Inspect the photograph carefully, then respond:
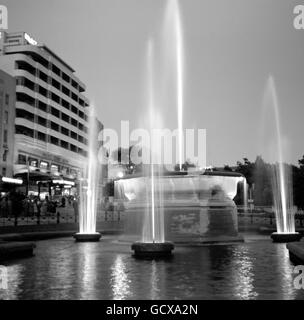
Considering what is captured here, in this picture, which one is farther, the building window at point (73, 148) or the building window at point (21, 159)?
the building window at point (73, 148)

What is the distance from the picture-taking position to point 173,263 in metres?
9.43

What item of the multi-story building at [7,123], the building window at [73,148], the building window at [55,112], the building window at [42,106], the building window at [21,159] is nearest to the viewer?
the multi-story building at [7,123]

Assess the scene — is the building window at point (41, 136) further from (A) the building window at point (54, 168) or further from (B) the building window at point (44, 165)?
(A) the building window at point (54, 168)

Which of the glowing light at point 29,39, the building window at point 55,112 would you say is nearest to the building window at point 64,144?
the building window at point 55,112

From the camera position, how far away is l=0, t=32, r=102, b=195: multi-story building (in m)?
64.1

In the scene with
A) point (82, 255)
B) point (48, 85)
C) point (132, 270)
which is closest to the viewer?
point (132, 270)

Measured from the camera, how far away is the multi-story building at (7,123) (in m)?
58.2

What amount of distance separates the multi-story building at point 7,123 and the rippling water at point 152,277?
165 ft

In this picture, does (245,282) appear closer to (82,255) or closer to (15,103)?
(82,255)

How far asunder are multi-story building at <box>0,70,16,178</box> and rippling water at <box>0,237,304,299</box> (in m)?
50.2

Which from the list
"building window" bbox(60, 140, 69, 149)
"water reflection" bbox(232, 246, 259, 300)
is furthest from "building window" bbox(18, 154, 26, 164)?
"water reflection" bbox(232, 246, 259, 300)

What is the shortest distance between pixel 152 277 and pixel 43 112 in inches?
2639
